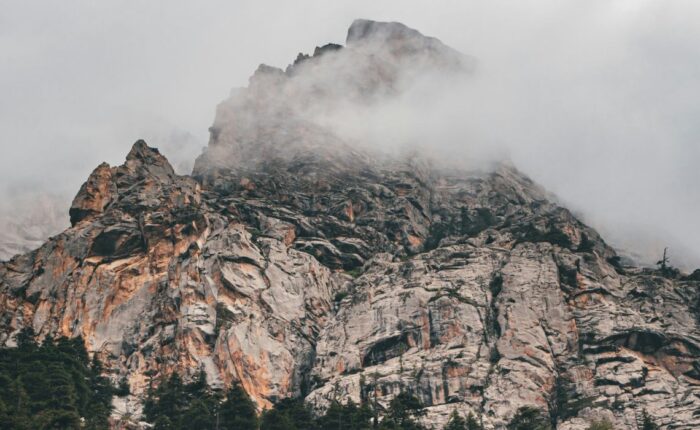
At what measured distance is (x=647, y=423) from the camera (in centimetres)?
9788

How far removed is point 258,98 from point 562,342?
94857 mm

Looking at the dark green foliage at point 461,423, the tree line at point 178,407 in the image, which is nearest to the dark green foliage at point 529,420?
the tree line at point 178,407

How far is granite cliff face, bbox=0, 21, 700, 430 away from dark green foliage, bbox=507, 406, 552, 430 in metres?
2.05

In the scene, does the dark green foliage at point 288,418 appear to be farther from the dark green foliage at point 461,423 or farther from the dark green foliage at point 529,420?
the dark green foliage at point 529,420

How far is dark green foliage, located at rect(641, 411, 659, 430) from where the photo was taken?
9717 cm

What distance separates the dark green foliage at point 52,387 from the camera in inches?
3209

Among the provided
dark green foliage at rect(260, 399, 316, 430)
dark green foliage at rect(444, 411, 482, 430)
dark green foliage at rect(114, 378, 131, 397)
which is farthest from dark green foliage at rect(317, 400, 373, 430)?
dark green foliage at rect(114, 378, 131, 397)

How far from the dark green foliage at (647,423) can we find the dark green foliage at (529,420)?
30.6 ft

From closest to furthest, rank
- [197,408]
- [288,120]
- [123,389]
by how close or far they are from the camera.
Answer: [197,408], [123,389], [288,120]

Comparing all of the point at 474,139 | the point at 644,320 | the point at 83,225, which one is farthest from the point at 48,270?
the point at 474,139

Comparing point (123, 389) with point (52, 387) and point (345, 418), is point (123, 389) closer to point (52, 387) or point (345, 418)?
point (52, 387)

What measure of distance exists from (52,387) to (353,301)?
44.8m

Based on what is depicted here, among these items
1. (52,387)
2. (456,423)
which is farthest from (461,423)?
(52,387)

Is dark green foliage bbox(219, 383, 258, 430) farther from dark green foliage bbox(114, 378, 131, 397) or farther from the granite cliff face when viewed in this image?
dark green foliage bbox(114, 378, 131, 397)
